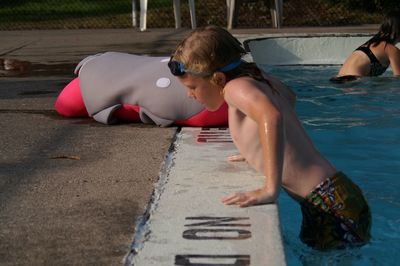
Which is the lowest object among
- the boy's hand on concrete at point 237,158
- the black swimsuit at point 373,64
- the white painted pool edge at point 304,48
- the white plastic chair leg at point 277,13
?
the white plastic chair leg at point 277,13

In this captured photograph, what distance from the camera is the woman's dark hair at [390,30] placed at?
7551 mm

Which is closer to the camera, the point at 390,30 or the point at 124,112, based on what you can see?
the point at 124,112

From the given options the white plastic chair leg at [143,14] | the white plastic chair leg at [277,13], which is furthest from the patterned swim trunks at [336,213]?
the white plastic chair leg at [277,13]

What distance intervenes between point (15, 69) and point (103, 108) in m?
3.19

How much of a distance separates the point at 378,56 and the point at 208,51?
5069mm

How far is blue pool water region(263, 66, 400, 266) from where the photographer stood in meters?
3.42

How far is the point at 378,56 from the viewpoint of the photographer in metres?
7.79

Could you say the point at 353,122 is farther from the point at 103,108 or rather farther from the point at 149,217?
the point at 149,217

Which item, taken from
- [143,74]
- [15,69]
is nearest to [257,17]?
[15,69]

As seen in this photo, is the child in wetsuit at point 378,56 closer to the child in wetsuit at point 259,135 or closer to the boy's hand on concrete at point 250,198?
the child in wetsuit at point 259,135

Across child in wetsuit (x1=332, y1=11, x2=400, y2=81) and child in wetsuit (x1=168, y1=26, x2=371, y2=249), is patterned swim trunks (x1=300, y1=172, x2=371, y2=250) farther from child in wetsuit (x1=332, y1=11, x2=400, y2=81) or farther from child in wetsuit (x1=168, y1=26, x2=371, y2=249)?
child in wetsuit (x1=332, y1=11, x2=400, y2=81)

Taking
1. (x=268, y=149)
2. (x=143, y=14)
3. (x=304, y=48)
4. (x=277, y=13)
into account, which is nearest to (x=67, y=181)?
(x=268, y=149)

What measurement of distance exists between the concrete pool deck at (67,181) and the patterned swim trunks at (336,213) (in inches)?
26.2

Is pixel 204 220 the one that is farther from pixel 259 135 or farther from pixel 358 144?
pixel 358 144
